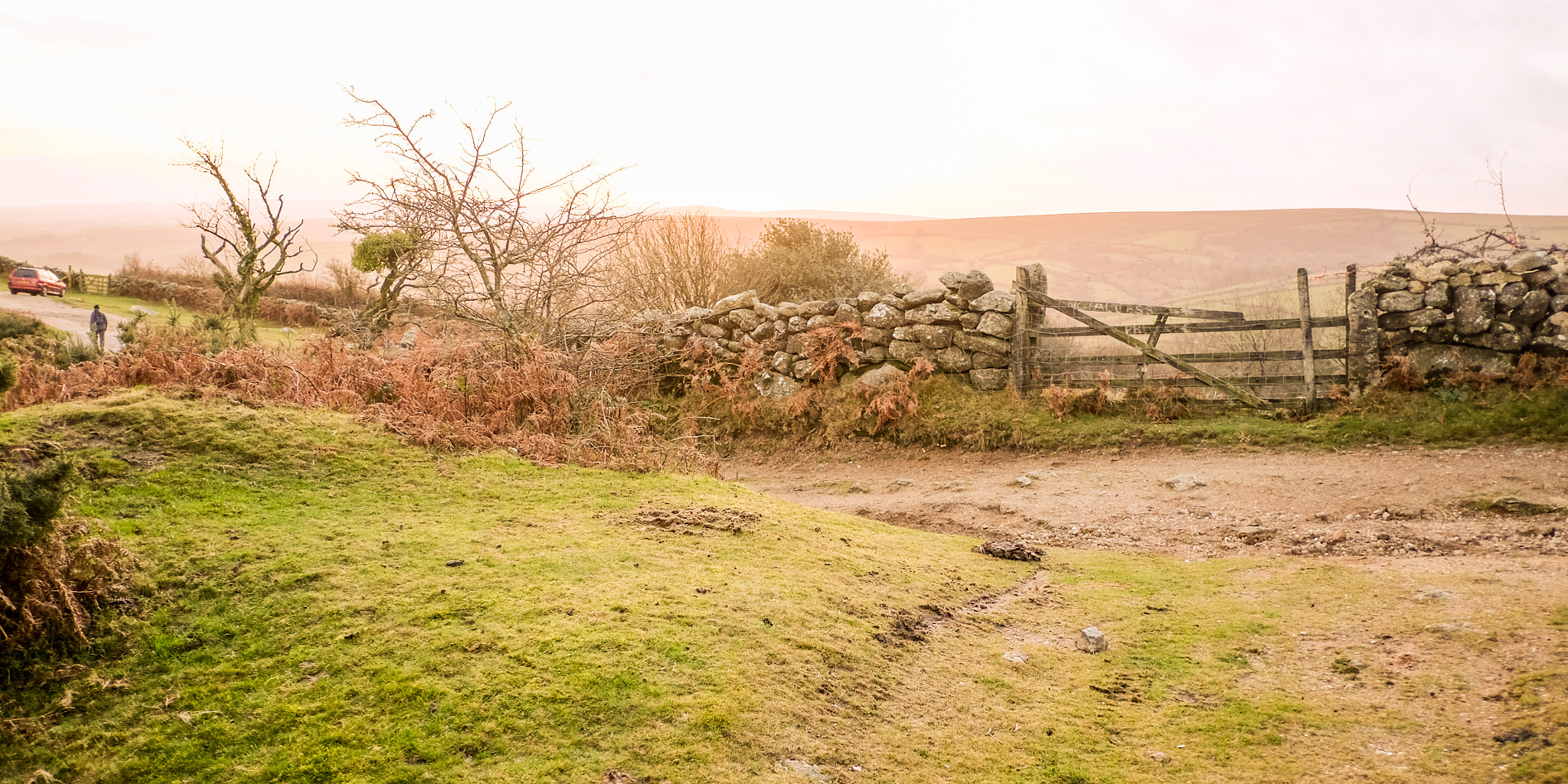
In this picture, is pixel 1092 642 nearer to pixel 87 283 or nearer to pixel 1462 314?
pixel 1462 314

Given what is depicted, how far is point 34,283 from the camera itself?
25141mm

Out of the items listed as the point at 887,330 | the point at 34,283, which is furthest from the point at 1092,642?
the point at 34,283

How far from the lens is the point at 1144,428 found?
453 inches

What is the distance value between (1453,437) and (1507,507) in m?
3.04

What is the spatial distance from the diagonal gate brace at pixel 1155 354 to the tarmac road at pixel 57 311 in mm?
18607

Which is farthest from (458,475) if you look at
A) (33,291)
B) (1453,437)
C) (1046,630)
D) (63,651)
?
(33,291)

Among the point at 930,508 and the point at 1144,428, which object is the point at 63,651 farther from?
the point at 1144,428

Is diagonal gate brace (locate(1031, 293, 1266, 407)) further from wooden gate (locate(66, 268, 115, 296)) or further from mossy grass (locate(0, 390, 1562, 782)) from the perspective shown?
wooden gate (locate(66, 268, 115, 296))

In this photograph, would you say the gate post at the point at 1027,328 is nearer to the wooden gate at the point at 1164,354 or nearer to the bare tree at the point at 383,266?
the wooden gate at the point at 1164,354

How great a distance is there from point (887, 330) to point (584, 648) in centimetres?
1060

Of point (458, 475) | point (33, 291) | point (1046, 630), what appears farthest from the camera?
point (33, 291)

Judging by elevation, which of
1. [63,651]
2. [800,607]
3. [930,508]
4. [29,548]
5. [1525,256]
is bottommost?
[930,508]

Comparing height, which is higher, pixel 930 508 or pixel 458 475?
pixel 458 475

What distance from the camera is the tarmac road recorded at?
18.8 metres
